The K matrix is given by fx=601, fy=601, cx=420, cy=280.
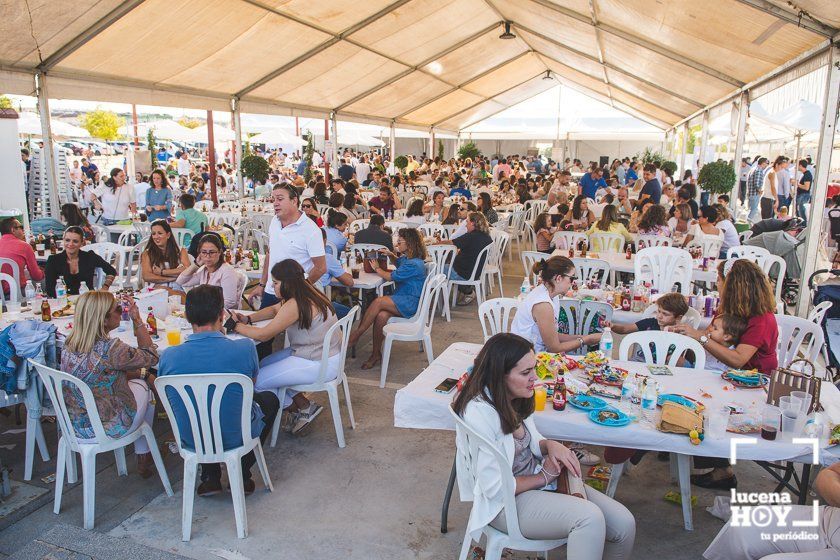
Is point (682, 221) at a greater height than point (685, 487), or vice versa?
point (682, 221)

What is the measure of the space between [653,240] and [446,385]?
508cm

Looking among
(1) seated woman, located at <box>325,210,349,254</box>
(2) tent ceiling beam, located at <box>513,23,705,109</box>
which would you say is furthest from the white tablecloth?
(2) tent ceiling beam, located at <box>513,23,705,109</box>

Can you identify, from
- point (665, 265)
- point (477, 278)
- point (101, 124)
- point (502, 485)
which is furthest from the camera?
point (101, 124)

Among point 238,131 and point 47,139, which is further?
point 238,131

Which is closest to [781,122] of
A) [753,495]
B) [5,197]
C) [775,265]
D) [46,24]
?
[775,265]

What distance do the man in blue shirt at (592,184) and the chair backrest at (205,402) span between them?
11.1m

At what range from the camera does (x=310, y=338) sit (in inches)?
147

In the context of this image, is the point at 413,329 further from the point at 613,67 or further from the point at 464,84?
the point at 464,84

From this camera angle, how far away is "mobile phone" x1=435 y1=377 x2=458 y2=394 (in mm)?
2875

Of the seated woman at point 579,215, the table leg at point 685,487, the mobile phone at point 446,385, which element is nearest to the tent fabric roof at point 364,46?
the seated woman at point 579,215

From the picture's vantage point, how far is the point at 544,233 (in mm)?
7492

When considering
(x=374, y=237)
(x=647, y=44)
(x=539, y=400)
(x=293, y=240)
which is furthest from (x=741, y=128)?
(x=539, y=400)

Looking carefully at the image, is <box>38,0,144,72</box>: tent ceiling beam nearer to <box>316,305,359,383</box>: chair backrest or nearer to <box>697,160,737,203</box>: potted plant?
<box>316,305,359,383</box>: chair backrest

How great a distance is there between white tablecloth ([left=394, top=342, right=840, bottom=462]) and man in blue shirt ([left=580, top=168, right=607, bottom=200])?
10.2m
